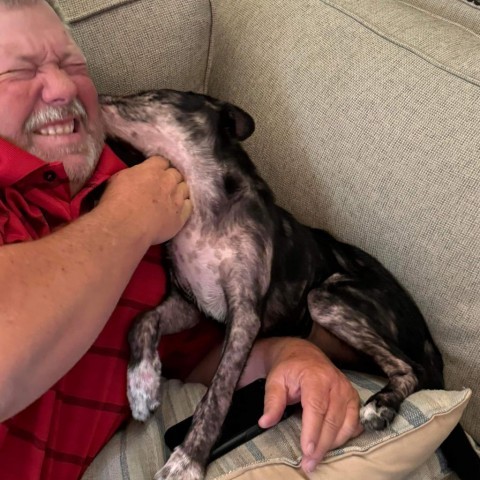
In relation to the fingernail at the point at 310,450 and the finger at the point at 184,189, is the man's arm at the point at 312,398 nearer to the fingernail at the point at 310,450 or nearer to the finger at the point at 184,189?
the fingernail at the point at 310,450

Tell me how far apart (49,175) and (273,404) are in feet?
2.11

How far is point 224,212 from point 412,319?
0.54 metres

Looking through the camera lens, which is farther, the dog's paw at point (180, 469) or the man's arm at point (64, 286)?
the dog's paw at point (180, 469)

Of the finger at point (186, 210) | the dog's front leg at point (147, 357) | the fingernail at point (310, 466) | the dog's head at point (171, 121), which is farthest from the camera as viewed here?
the dog's head at point (171, 121)

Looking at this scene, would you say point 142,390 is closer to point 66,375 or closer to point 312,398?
point 66,375

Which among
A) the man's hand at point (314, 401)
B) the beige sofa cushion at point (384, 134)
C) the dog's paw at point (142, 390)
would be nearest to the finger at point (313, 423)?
the man's hand at point (314, 401)

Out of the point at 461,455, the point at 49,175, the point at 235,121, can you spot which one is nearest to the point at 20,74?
the point at 49,175

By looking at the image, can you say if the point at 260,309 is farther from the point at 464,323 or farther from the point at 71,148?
the point at 71,148

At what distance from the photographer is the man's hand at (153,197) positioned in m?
1.36

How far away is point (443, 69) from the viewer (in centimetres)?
156

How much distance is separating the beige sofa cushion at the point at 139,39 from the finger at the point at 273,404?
94 cm

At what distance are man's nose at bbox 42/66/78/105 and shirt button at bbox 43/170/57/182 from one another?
0.52ft

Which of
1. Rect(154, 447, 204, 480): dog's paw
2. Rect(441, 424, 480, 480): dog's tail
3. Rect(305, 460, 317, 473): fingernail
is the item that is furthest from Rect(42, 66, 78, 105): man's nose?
Rect(441, 424, 480, 480): dog's tail

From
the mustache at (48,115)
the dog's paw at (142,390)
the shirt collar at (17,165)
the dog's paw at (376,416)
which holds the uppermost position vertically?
the mustache at (48,115)
